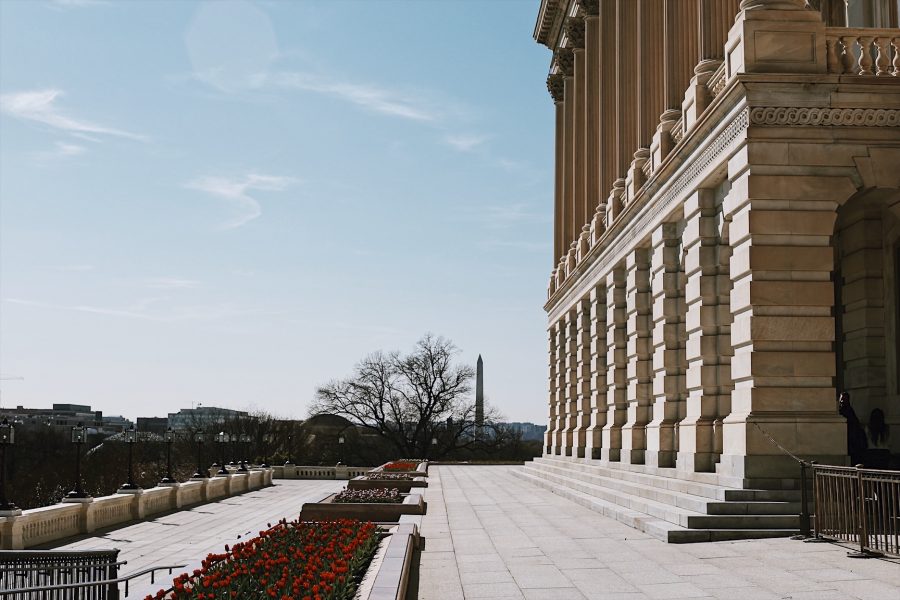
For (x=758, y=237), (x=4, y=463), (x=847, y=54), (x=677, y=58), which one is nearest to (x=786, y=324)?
(x=758, y=237)

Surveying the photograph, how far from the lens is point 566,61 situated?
54.4 meters

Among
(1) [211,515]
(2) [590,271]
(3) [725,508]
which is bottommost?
(1) [211,515]

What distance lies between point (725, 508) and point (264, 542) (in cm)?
821

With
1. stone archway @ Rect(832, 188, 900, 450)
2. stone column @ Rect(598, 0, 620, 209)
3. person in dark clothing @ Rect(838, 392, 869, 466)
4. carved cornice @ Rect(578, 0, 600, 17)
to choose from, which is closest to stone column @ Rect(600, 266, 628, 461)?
stone column @ Rect(598, 0, 620, 209)

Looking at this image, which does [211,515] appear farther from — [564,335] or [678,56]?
[678,56]

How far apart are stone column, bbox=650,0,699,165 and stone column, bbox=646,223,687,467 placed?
3013 mm

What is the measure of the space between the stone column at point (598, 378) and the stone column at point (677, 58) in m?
12.3

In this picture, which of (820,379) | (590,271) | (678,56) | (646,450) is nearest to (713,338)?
(820,379)

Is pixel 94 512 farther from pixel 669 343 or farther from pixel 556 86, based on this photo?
pixel 556 86

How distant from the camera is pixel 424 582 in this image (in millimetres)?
13867

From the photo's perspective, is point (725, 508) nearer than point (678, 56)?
Yes

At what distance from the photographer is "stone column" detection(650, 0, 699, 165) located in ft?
92.5

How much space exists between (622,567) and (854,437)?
24.7ft

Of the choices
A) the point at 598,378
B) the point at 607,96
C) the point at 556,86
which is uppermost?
the point at 556,86
